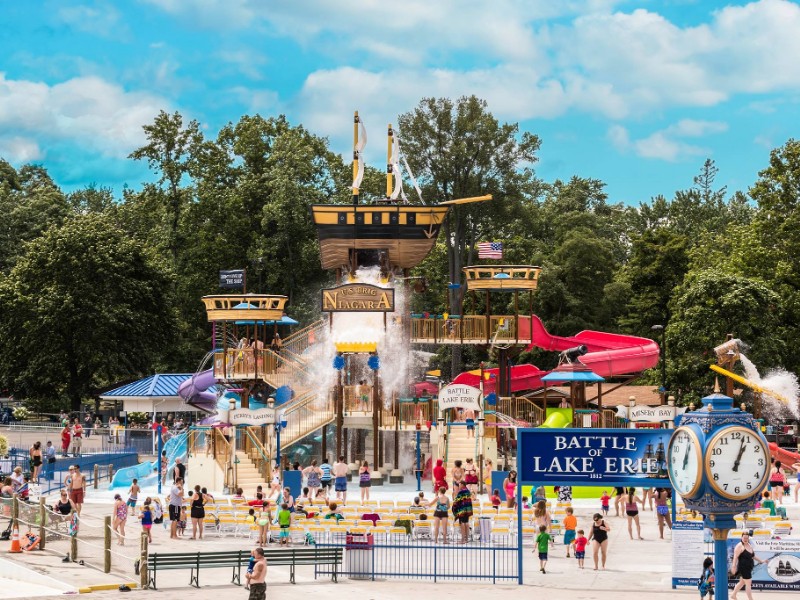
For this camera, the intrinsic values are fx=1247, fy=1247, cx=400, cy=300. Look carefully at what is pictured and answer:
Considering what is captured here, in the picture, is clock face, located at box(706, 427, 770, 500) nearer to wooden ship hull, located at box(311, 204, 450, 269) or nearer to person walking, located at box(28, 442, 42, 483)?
wooden ship hull, located at box(311, 204, 450, 269)

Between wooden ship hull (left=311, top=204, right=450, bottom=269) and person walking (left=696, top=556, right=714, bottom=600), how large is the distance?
954 inches

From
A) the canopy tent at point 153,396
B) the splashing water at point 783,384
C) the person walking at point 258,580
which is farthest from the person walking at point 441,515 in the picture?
the canopy tent at point 153,396

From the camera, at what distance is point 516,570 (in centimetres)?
2855

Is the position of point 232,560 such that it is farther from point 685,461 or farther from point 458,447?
point 458,447

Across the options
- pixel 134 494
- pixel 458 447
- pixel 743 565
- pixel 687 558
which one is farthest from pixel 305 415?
pixel 743 565

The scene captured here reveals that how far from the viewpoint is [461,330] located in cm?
4962

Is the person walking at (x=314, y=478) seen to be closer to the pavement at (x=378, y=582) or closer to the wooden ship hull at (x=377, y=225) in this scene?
the pavement at (x=378, y=582)

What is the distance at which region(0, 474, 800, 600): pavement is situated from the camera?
2589 cm

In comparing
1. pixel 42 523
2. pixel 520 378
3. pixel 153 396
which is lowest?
pixel 42 523

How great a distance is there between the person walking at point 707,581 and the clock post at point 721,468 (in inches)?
239

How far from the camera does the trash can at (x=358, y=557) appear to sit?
1101 inches

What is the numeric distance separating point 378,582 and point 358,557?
2.68ft

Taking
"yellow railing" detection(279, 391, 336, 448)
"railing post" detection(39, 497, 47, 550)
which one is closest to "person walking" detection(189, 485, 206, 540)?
"railing post" detection(39, 497, 47, 550)

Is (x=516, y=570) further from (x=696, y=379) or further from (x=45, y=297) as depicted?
(x=45, y=297)
